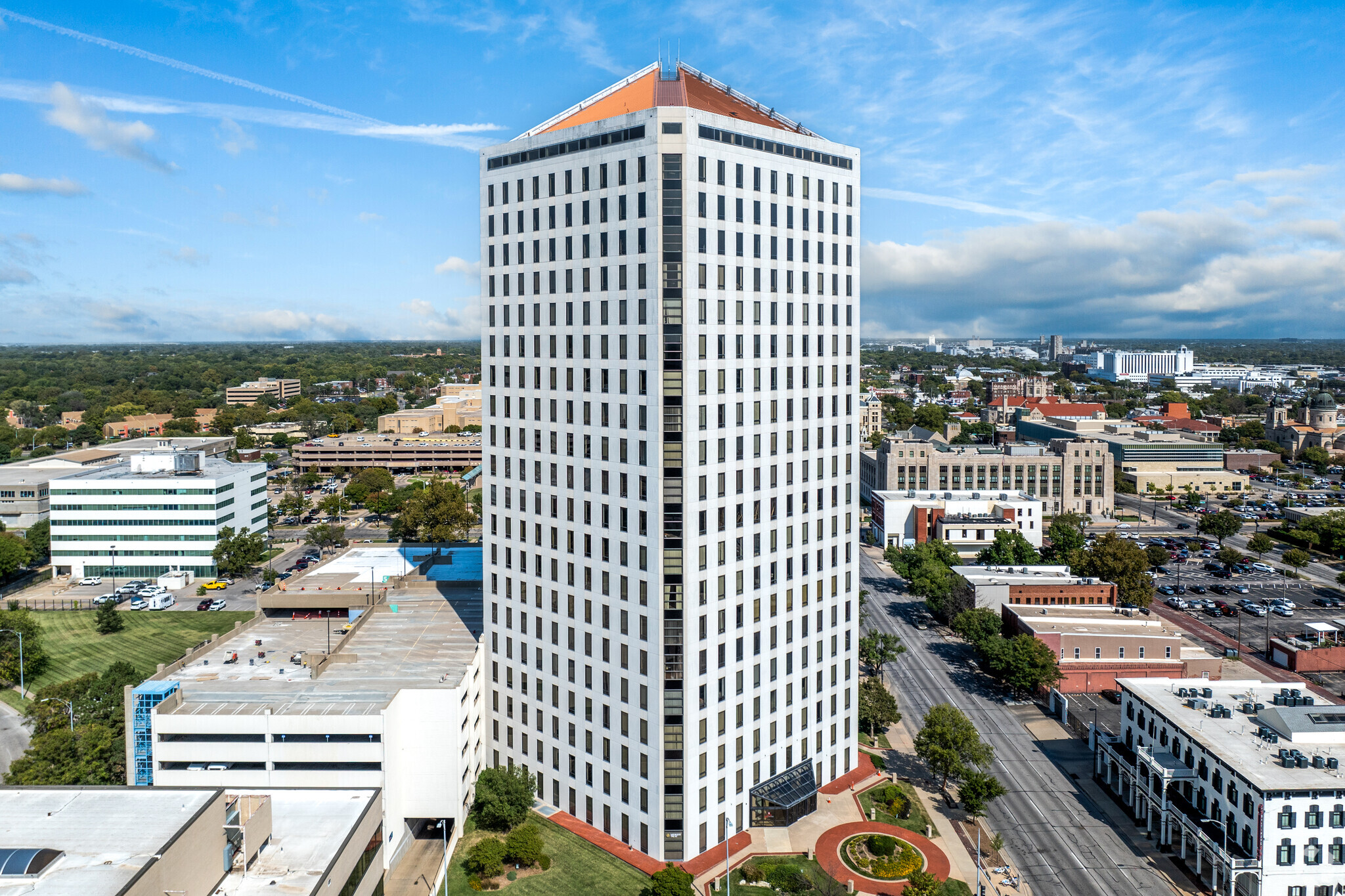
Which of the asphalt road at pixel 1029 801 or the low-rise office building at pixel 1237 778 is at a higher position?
the low-rise office building at pixel 1237 778

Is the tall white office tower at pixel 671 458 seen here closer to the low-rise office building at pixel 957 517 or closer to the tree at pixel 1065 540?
the tree at pixel 1065 540

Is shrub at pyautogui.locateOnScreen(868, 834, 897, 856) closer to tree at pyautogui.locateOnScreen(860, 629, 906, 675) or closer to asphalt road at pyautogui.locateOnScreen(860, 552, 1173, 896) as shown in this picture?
asphalt road at pyautogui.locateOnScreen(860, 552, 1173, 896)

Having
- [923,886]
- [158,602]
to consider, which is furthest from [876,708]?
[158,602]

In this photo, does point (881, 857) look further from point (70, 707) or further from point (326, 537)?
point (326, 537)

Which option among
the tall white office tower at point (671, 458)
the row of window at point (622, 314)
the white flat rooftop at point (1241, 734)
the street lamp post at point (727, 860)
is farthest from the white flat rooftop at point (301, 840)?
the white flat rooftop at point (1241, 734)

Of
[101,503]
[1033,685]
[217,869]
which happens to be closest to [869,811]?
[1033,685]

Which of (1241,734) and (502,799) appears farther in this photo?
(1241,734)
